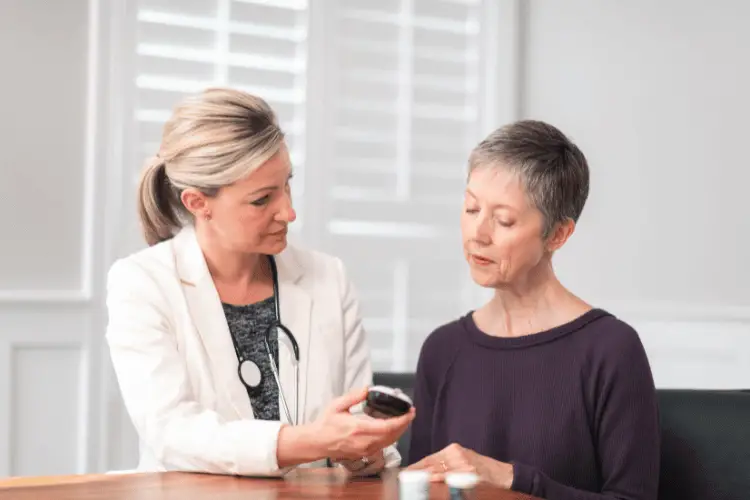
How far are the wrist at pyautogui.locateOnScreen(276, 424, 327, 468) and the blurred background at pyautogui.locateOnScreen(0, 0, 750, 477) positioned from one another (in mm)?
1950

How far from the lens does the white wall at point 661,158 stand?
3861 mm

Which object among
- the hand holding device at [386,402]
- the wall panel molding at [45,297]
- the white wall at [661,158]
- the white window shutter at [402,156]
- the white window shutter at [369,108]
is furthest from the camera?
the white window shutter at [402,156]

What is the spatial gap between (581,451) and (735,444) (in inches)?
12.5

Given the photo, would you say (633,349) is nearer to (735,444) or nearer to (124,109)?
(735,444)

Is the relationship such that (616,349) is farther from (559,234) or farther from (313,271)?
(313,271)

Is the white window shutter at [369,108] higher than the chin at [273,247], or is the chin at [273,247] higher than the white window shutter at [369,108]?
the white window shutter at [369,108]

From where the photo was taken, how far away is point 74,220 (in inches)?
143

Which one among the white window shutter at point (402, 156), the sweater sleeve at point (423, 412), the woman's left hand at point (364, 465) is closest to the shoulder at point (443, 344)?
the sweater sleeve at point (423, 412)

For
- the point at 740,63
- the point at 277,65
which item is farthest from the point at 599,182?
the point at 277,65

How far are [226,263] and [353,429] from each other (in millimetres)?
630

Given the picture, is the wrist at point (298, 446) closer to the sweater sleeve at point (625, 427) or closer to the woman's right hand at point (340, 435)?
the woman's right hand at point (340, 435)

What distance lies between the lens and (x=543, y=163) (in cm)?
184

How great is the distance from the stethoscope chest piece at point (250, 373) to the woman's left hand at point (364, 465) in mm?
300

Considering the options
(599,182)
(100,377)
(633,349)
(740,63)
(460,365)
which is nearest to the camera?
(633,349)
